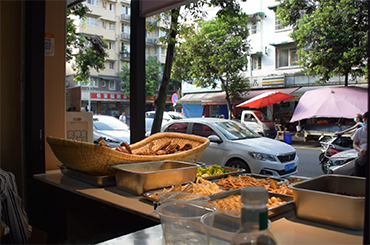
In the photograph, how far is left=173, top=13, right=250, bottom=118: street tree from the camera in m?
17.7

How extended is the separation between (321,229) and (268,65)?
2004cm

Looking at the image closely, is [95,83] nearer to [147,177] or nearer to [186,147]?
[186,147]

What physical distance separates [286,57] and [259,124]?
268 inches

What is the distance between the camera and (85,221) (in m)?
2.57

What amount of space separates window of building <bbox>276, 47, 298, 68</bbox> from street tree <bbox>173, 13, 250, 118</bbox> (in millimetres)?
2425

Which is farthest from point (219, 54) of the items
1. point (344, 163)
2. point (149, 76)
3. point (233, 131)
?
point (149, 76)

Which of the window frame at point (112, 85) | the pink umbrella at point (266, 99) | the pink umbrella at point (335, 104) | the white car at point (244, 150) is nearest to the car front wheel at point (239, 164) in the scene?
the white car at point (244, 150)

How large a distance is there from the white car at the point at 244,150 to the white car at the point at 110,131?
222cm

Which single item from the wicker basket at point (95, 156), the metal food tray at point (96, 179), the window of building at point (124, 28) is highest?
the window of building at point (124, 28)

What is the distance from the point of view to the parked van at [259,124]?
48.7ft

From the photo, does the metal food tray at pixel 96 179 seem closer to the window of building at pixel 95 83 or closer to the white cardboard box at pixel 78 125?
the white cardboard box at pixel 78 125

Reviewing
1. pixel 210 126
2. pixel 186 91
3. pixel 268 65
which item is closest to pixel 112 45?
pixel 186 91

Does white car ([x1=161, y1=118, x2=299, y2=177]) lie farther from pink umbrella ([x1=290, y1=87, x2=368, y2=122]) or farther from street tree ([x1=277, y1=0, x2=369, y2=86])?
street tree ([x1=277, y1=0, x2=369, y2=86])

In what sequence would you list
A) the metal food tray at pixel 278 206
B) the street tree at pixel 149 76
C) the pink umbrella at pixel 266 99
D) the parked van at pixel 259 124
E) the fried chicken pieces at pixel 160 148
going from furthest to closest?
1. the street tree at pixel 149 76
2. the pink umbrella at pixel 266 99
3. the parked van at pixel 259 124
4. the fried chicken pieces at pixel 160 148
5. the metal food tray at pixel 278 206
